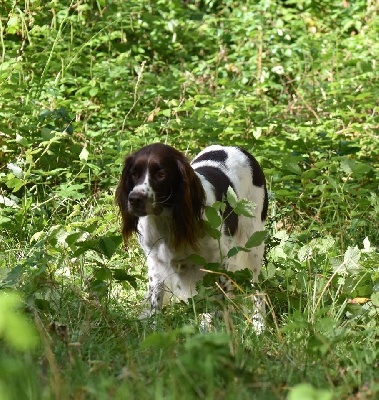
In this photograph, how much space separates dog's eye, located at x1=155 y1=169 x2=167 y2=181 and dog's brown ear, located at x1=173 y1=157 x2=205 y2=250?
9 centimetres

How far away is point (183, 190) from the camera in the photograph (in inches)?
207

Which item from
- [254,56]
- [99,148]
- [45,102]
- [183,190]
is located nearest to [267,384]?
[183,190]

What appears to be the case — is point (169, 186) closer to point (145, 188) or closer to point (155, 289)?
point (145, 188)

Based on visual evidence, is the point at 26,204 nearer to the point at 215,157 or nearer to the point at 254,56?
the point at 215,157

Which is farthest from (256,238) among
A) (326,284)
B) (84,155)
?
(84,155)

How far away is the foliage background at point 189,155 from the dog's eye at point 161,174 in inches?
22.0

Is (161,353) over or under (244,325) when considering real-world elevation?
over

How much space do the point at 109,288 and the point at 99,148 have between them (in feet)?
9.75

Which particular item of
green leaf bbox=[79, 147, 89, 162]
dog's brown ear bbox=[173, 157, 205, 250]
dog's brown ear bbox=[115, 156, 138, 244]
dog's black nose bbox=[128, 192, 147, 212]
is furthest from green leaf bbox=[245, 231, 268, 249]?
green leaf bbox=[79, 147, 89, 162]

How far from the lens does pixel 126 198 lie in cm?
541

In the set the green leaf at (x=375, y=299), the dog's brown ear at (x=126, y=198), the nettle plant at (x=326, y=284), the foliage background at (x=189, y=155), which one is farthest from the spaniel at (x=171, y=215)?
the green leaf at (x=375, y=299)

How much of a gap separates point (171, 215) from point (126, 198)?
0.29 metres

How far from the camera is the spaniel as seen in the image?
5.23m

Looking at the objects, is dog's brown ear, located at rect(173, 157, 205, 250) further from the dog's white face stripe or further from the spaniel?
the dog's white face stripe
